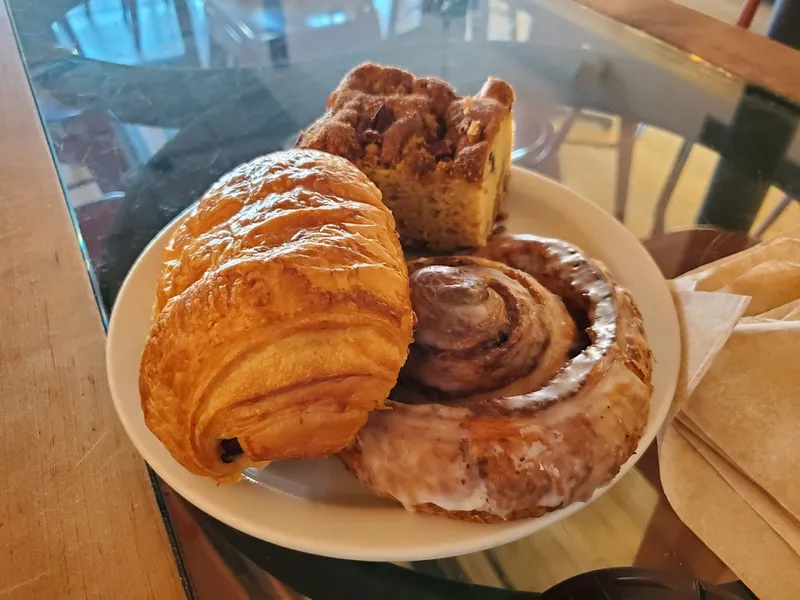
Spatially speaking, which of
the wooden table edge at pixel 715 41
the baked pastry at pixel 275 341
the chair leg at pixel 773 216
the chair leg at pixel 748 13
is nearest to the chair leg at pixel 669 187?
the chair leg at pixel 773 216

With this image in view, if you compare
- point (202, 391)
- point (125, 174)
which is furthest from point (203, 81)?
point (202, 391)

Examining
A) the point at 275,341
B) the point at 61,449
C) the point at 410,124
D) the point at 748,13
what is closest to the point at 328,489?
the point at 275,341

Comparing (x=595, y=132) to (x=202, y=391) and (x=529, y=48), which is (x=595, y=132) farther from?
(x=202, y=391)

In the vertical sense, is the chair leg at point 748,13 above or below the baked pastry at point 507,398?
below

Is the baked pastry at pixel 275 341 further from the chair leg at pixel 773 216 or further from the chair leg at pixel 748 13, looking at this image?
the chair leg at pixel 748 13

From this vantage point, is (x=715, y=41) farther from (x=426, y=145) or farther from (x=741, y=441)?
(x=741, y=441)

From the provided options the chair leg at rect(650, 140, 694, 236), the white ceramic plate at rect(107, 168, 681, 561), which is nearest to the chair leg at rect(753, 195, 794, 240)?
the chair leg at rect(650, 140, 694, 236)
